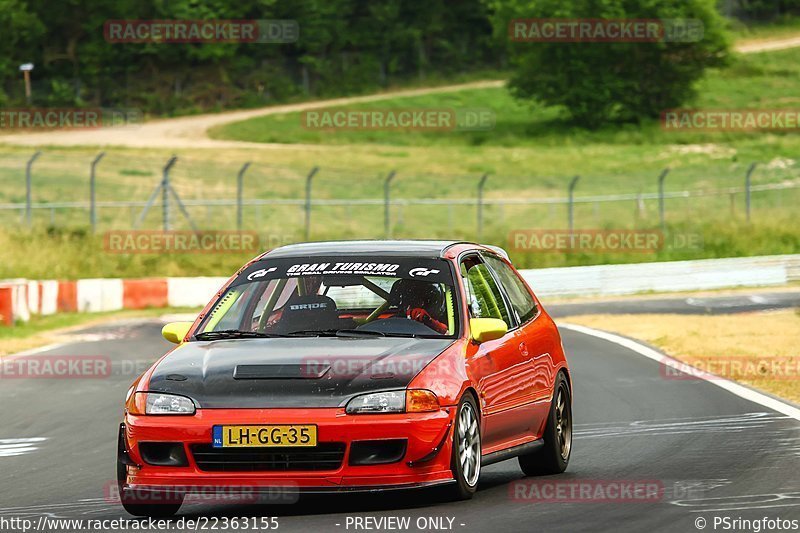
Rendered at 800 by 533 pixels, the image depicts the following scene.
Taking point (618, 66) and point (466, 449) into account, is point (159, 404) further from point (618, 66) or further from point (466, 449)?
point (618, 66)

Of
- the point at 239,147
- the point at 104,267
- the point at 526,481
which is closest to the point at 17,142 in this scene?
the point at 239,147

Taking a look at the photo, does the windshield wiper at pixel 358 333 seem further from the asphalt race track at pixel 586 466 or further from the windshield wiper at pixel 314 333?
the asphalt race track at pixel 586 466

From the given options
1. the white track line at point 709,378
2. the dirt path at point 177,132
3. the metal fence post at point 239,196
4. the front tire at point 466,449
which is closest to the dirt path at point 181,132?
the dirt path at point 177,132

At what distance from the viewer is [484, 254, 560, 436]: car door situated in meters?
8.98

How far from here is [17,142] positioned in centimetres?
6581

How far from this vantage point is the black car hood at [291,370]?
23.9 ft

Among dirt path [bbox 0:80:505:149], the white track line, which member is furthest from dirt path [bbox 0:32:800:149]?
the white track line

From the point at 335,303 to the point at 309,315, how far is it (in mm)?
301

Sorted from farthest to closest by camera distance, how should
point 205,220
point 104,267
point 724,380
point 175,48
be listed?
1. point 175,48
2. point 205,220
3. point 104,267
4. point 724,380

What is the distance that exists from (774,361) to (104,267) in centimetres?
1868

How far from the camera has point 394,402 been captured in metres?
7.31

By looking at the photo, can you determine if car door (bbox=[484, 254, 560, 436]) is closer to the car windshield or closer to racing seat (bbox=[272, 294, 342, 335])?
the car windshield

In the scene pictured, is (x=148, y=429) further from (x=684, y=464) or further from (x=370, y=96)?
(x=370, y=96)

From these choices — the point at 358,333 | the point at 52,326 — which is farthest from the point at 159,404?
the point at 52,326
